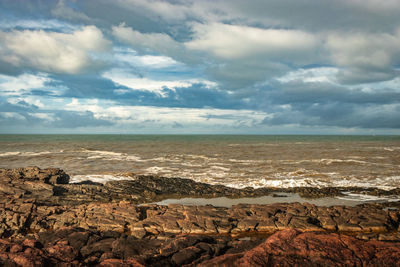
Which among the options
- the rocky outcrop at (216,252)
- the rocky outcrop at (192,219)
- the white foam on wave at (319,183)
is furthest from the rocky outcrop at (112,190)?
the rocky outcrop at (216,252)

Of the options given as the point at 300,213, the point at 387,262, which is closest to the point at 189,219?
the point at 300,213

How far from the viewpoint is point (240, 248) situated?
6.55 metres

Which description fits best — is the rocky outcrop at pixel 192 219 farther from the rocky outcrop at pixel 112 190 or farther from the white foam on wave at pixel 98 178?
the white foam on wave at pixel 98 178

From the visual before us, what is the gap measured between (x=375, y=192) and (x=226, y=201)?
9.45 meters

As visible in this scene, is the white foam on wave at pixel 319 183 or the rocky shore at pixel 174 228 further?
the white foam on wave at pixel 319 183

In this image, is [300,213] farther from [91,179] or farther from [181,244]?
[91,179]

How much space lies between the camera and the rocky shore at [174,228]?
4.92m

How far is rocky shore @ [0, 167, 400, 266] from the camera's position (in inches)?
194

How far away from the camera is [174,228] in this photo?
895 cm

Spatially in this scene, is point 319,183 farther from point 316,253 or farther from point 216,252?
point 316,253

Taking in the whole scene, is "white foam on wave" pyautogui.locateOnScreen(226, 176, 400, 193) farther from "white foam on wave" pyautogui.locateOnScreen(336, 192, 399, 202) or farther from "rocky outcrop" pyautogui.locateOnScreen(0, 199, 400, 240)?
"rocky outcrop" pyautogui.locateOnScreen(0, 199, 400, 240)

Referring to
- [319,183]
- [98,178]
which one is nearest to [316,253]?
[319,183]

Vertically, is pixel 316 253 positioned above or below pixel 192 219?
above

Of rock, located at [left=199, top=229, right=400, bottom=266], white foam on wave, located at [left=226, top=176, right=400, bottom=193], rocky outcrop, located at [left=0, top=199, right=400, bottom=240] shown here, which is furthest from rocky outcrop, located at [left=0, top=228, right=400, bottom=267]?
white foam on wave, located at [left=226, top=176, right=400, bottom=193]
